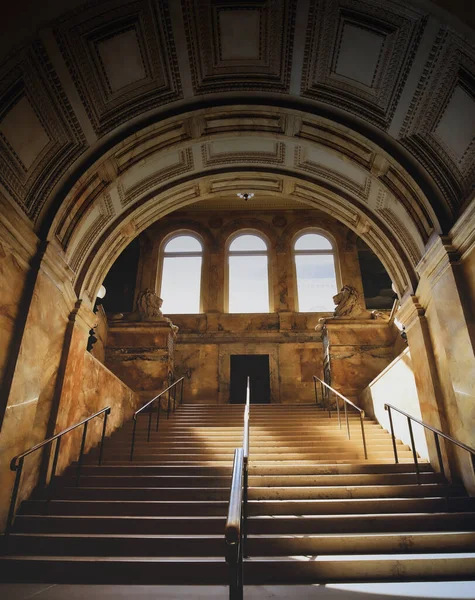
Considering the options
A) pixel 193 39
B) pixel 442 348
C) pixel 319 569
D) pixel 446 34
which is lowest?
pixel 319 569

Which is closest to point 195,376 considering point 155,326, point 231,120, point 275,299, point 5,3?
point 155,326

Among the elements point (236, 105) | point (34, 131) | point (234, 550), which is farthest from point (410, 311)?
point (34, 131)

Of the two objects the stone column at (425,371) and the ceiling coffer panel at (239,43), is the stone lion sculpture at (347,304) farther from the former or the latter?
the ceiling coffer panel at (239,43)

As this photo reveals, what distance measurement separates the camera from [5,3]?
3.59 metres

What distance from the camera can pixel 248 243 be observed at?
16156 mm

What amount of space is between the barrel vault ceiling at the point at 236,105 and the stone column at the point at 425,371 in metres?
0.89

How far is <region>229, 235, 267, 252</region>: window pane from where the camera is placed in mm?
16062

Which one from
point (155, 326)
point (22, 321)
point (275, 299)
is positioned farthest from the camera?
point (275, 299)

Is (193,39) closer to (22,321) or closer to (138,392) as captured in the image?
(22,321)

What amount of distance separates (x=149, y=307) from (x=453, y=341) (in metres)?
8.98

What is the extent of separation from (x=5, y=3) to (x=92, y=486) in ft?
17.8

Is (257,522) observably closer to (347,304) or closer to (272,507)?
(272,507)

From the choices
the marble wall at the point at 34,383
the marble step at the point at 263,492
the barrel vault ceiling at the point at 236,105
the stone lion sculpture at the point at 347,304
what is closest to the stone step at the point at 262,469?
the marble step at the point at 263,492

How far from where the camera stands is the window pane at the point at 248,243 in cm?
1606
